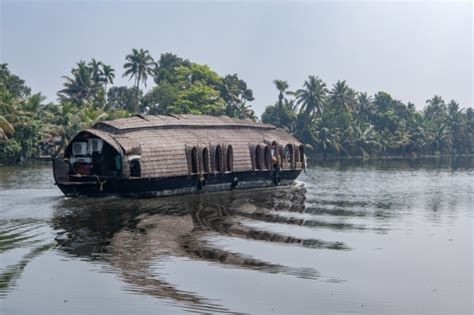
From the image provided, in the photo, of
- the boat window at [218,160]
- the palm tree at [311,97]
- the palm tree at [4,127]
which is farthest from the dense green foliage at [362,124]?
the boat window at [218,160]

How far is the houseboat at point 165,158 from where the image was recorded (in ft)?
72.8

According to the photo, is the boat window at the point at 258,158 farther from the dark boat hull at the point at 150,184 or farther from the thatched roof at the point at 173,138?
the dark boat hull at the point at 150,184

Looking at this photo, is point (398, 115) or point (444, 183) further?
point (398, 115)

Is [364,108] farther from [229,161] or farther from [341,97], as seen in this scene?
[229,161]

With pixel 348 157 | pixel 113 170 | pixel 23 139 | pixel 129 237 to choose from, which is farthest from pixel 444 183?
pixel 348 157

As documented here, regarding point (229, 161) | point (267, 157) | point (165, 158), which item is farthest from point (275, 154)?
point (165, 158)

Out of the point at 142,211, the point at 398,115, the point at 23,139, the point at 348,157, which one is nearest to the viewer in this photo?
the point at 142,211

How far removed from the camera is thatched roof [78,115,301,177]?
22.5 meters

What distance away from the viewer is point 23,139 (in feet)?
153

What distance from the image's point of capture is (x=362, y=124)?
84.8 metres

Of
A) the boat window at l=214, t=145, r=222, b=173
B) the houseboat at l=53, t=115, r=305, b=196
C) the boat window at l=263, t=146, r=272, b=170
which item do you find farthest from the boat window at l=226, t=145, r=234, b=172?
the boat window at l=263, t=146, r=272, b=170

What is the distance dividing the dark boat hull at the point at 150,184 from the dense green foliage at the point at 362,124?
49532 mm

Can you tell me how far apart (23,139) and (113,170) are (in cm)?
2609

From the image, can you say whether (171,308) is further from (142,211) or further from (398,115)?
(398,115)
